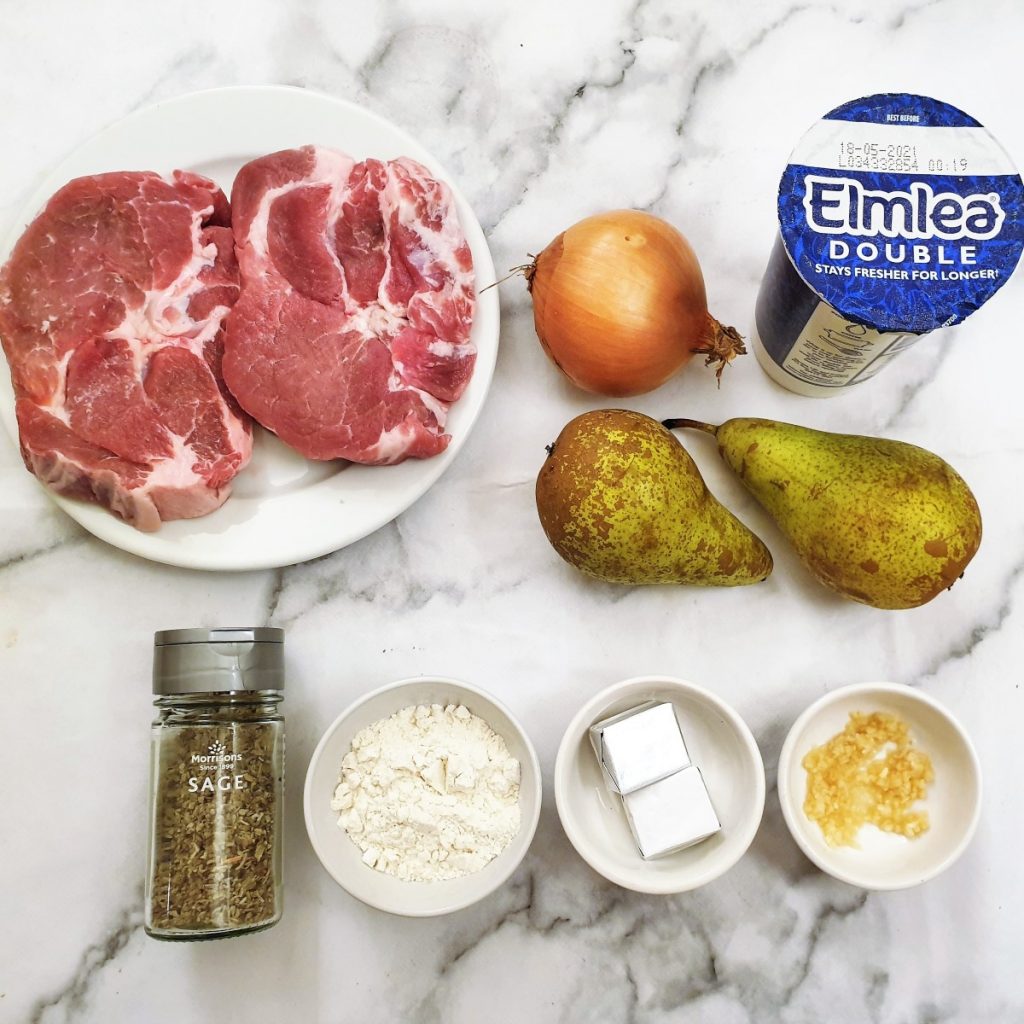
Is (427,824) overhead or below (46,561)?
below

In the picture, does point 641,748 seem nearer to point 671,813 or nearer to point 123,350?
point 671,813

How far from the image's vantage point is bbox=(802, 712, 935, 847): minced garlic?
1054 mm

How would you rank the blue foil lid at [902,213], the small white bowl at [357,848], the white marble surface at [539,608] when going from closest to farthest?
the blue foil lid at [902,213] → the small white bowl at [357,848] → the white marble surface at [539,608]

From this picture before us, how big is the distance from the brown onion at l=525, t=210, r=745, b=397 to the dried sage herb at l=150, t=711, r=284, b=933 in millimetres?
557

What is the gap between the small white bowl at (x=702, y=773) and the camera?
3.24ft

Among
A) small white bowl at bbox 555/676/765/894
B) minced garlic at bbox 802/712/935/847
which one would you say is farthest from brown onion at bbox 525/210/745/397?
minced garlic at bbox 802/712/935/847

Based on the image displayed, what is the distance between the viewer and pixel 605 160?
118cm

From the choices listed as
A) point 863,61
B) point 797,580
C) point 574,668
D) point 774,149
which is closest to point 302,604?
point 574,668

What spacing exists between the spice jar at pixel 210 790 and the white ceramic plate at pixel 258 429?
5.4 inches

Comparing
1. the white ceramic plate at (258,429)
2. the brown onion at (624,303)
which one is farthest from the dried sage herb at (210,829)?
the brown onion at (624,303)

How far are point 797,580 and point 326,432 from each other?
1.97 ft

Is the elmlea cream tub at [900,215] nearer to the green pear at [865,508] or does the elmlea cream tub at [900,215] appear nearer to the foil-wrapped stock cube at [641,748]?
the green pear at [865,508]

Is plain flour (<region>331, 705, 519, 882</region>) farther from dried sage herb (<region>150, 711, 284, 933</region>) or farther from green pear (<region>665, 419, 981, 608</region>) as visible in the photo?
green pear (<region>665, 419, 981, 608</region>)

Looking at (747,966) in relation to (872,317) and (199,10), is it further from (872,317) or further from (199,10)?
(199,10)
